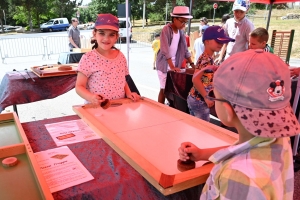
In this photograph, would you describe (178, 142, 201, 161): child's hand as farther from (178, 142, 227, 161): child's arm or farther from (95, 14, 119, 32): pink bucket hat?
(95, 14, 119, 32): pink bucket hat

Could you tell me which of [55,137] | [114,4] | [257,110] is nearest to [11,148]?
[55,137]

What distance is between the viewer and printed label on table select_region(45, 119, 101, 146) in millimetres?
1342

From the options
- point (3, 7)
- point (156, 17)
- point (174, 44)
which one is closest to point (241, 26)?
point (174, 44)

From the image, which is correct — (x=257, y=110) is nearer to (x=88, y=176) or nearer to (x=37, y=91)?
(x=88, y=176)

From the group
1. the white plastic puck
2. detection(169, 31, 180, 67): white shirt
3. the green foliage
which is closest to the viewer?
the white plastic puck

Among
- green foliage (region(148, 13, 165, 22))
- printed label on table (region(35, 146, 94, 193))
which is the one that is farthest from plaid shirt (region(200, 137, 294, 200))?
green foliage (region(148, 13, 165, 22))

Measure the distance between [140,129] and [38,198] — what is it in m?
0.63

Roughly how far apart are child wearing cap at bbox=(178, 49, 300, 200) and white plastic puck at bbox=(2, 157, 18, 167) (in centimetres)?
84

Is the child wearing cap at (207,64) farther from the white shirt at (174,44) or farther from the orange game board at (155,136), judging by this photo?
the white shirt at (174,44)

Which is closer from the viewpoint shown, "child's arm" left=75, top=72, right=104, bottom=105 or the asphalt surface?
"child's arm" left=75, top=72, right=104, bottom=105

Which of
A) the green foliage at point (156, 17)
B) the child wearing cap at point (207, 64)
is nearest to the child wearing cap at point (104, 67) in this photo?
the child wearing cap at point (207, 64)

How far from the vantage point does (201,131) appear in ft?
4.57

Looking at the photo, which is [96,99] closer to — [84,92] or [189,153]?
[84,92]

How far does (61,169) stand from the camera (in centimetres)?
107
